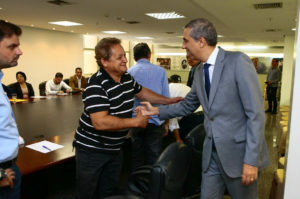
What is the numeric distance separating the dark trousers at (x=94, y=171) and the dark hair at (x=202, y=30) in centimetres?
100

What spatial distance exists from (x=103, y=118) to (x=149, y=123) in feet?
3.87

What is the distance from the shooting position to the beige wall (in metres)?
9.33

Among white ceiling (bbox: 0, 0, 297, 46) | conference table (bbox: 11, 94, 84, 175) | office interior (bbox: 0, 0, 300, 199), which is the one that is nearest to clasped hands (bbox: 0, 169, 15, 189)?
conference table (bbox: 11, 94, 84, 175)

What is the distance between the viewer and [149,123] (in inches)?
107

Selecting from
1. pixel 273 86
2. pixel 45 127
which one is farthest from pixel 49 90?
pixel 273 86

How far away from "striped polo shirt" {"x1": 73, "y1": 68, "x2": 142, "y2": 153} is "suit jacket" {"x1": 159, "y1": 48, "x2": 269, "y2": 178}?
23.1 inches

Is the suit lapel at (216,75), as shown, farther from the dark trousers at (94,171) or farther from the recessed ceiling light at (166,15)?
the recessed ceiling light at (166,15)

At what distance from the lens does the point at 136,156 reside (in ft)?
9.18

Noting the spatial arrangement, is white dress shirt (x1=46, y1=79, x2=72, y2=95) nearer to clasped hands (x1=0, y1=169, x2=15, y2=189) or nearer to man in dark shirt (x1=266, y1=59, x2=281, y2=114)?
clasped hands (x1=0, y1=169, x2=15, y2=189)

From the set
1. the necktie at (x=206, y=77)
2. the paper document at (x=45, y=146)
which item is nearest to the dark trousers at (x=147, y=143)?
the paper document at (x=45, y=146)

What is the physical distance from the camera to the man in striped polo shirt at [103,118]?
1.61 metres

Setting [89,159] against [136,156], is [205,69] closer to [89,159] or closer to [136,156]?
[89,159]

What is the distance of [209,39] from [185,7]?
4.52 meters

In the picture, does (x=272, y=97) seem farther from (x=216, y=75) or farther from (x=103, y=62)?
(x=103, y=62)
